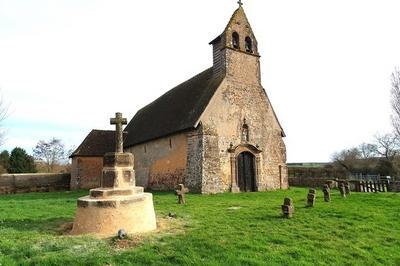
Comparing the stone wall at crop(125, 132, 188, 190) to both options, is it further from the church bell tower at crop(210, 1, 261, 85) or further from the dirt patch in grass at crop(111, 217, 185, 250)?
the dirt patch in grass at crop(111, 217, 185, 250)

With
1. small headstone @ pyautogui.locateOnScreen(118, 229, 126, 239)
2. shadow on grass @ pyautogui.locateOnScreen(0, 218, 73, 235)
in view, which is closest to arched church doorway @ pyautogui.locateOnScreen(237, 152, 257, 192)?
shadow on grass @ pyautogui.locateOnScreen(0, 218, 73, 235)

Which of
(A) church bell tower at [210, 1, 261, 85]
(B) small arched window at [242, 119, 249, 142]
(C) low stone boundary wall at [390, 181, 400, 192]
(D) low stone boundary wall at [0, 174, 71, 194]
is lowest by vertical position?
(C) low stone boundary wall at [390, 181, 400, 192]

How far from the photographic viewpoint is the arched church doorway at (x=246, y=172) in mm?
21047

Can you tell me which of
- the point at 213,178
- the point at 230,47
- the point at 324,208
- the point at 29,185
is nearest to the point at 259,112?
the point at 230,47

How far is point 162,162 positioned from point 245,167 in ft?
18.0

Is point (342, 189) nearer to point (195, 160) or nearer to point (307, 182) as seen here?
point (195, 160)

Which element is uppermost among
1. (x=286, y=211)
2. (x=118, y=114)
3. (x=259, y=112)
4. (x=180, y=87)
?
(x=180, y=87)

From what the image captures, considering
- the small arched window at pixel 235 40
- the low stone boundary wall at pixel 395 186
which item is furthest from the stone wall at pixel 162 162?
the low stone boundary wall at pixel 395 186

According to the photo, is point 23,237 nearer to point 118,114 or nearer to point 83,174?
point 118,114

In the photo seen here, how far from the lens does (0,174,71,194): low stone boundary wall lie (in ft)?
94.7

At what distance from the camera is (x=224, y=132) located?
67.2 feet

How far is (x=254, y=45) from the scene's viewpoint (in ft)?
76.8

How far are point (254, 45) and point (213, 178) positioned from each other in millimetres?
9899

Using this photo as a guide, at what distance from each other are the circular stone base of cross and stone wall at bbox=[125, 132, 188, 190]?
37.9 ft
